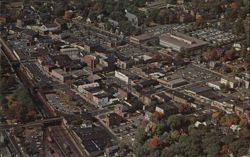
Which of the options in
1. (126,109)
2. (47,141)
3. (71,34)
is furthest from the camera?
(71,34)

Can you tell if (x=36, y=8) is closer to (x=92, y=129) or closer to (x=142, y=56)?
(x=142, y=56)

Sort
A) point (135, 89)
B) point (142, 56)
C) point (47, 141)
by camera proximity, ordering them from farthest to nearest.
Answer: point (142, 56), point (135, 89), point (47, 141)

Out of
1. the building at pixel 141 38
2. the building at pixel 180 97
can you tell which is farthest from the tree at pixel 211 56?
the building at pixel 180 97

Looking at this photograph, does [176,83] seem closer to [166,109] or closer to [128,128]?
[166,109]

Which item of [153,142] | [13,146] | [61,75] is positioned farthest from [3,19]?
[153,142]

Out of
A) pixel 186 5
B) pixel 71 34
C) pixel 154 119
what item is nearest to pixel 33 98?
pixel 154 119

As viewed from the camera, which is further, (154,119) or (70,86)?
(70,86)

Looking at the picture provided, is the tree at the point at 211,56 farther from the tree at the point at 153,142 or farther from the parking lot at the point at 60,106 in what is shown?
the tree at the point at 153,142
